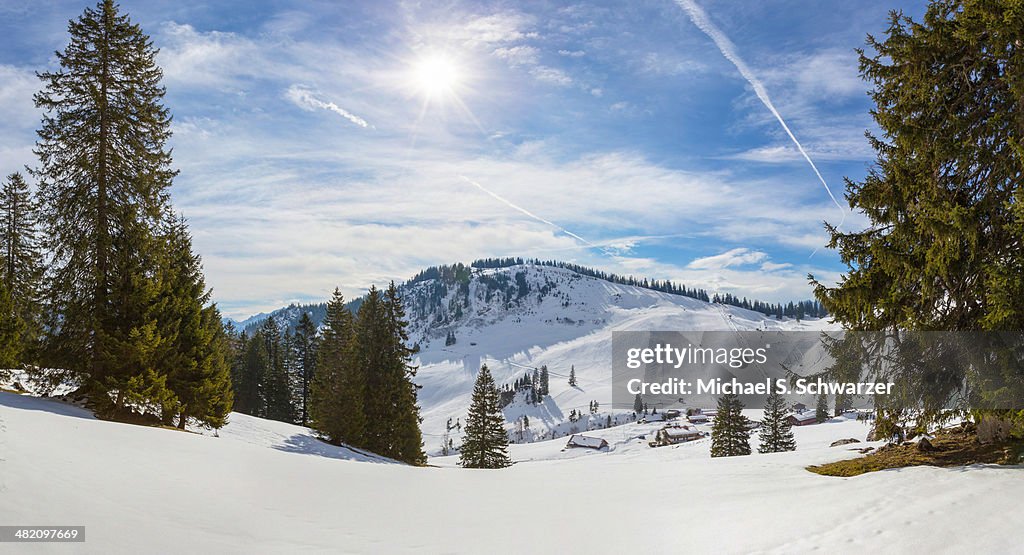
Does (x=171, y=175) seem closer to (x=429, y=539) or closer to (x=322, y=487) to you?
(x=322, y=487)

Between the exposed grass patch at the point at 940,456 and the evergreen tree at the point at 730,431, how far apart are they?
2771cm

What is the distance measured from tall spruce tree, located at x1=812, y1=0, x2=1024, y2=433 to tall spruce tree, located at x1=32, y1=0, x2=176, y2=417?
2253cm

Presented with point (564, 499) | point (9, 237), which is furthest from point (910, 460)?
point (9, 237)

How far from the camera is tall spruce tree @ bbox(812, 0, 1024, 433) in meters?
9.39

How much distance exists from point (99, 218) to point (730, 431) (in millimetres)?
40537

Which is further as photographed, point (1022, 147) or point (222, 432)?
point (222, 432)

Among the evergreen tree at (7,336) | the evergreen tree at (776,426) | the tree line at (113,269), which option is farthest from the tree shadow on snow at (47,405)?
the evergreen tree at (776,426)

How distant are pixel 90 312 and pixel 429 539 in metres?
18.7

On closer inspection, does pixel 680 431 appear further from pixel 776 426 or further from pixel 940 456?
pixel 940 456

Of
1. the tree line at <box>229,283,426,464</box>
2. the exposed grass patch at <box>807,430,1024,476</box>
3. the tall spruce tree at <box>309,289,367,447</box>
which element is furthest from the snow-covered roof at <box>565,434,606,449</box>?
the exposed grass patch at <box>807,430,1024,476</box>

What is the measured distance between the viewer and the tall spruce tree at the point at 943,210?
9.39m

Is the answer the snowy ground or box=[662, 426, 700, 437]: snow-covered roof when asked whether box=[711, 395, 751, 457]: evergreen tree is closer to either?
the snowy ground

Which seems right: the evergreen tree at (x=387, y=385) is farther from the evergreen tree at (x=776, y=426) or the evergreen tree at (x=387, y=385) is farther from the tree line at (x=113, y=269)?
the evergreen tree at (x=776, y=426)

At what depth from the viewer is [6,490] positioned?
6180mm
